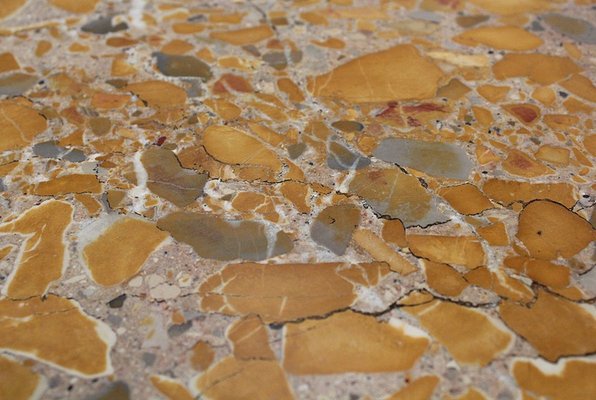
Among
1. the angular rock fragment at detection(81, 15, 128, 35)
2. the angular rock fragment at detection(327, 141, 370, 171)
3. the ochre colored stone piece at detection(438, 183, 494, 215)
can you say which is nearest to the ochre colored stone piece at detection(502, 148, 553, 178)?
the ochre colored stone piece at detection(438, 183, 494, 215)

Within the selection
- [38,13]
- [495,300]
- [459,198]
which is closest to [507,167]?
[459,198]

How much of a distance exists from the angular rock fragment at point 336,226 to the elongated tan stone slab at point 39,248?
20.4 inches

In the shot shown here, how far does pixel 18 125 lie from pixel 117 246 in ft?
1.75

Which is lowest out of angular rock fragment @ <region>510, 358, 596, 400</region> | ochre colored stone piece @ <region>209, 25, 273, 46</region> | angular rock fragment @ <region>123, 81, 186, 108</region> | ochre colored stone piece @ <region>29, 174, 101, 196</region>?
angular rock fragment @ <region>510, 358, 596, 400</region>

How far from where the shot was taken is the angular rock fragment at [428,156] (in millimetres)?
1411

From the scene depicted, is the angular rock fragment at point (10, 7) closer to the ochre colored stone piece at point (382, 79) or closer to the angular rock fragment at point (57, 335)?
the ochre colored stone piece at point (382, 79)

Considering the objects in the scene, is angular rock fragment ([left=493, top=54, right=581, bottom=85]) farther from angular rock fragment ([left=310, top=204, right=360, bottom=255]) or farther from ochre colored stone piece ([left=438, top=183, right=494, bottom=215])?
angular rock fragment ([left=310, top=204, right=360, bottom=255])

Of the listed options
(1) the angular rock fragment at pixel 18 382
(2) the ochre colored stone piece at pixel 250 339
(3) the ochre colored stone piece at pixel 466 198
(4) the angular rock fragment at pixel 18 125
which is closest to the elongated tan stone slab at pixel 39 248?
(1) the angular rock fragment at pixel 18 382

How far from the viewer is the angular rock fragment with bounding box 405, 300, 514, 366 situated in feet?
3.45

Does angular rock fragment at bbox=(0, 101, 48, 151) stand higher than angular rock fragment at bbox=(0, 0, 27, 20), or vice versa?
angular rock fragment at bbox=(0, 0, 27, 20)

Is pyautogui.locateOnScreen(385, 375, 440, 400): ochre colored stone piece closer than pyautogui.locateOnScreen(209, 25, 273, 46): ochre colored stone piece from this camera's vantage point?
Yes

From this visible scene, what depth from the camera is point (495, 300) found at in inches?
44.6

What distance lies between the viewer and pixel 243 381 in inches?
39.9

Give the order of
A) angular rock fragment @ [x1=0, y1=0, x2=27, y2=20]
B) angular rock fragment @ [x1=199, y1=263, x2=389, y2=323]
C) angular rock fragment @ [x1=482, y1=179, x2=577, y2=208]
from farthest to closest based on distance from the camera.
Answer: angular rock fragment @ [x1=0, y1=0, x2=27, y2=20] → angular rock fragment @ [x1=482, y1=179, x2=577, y2=208] → angular rock fragment @ [x1=199, y1=263, x2=389, y2=323]
